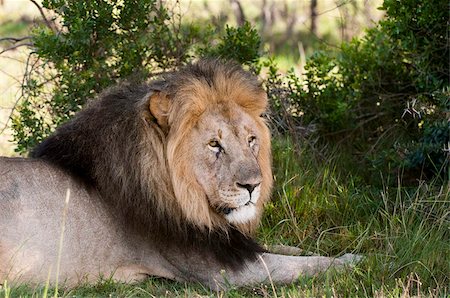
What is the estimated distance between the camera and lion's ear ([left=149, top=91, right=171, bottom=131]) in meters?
4.89

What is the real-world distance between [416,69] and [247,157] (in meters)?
2.63

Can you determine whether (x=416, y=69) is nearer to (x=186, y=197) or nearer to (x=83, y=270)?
(x=186, y=197)

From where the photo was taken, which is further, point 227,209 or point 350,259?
point 350,259

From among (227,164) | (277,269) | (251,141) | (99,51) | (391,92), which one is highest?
(99,51)

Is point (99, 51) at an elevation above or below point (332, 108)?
above

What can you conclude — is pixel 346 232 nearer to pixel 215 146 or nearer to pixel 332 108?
pixel 215 146

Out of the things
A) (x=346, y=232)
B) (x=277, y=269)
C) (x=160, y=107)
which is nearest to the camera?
(x=160, y=107)

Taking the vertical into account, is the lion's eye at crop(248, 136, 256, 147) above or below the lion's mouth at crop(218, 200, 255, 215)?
above

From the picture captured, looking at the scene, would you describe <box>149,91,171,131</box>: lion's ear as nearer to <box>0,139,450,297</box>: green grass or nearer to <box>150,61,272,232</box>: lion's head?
<box>150,61,272,232</box>: lion's head

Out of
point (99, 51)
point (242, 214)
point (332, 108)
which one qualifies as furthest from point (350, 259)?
point (99, 51)

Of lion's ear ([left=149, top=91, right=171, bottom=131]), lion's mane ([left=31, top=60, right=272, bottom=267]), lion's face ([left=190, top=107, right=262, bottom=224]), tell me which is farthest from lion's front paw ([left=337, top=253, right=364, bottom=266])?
lion's ear ([left=149, top=91, right=171, bottom=131])

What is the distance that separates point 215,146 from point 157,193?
410 mm

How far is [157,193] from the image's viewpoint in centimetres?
496

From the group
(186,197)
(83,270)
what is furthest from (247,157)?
(83,270)
